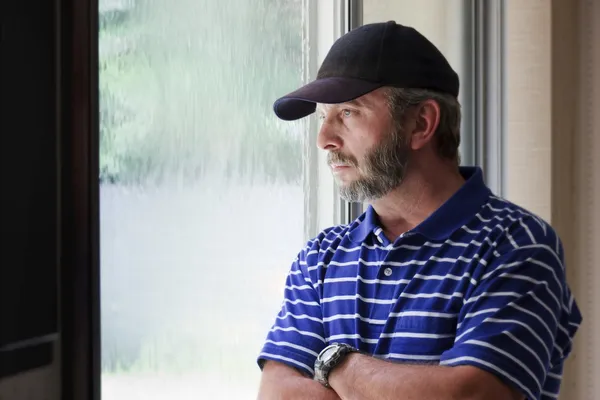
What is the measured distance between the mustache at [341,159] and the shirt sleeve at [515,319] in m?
0.35

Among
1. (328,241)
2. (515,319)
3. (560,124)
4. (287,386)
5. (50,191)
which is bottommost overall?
(287,386)

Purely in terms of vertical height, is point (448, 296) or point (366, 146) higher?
point (366, 146)

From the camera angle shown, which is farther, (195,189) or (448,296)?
(195,189)

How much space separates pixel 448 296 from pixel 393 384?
21cm

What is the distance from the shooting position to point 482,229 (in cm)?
143

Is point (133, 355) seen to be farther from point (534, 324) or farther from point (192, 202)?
point (534, 324)

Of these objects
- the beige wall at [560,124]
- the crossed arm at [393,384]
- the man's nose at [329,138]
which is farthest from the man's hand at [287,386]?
the beige wall at [560,124]

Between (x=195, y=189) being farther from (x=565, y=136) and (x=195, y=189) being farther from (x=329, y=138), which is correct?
(x=565, y=136)

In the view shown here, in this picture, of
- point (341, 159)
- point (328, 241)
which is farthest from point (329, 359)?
point (341, 159)

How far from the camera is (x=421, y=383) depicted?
1242mm

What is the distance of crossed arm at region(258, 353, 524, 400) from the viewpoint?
1.23 metres

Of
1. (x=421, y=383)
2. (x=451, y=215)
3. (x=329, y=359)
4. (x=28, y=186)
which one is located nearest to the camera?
(x=28, y=186)

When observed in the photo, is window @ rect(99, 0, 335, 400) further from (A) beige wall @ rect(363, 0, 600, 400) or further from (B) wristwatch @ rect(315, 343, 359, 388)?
(A) beige wall @ rect(363, 0, 600, 400)

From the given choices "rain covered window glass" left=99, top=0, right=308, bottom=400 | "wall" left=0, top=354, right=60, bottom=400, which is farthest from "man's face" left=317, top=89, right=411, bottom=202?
"wall" left=0, top=354, right=60, bottom=400
